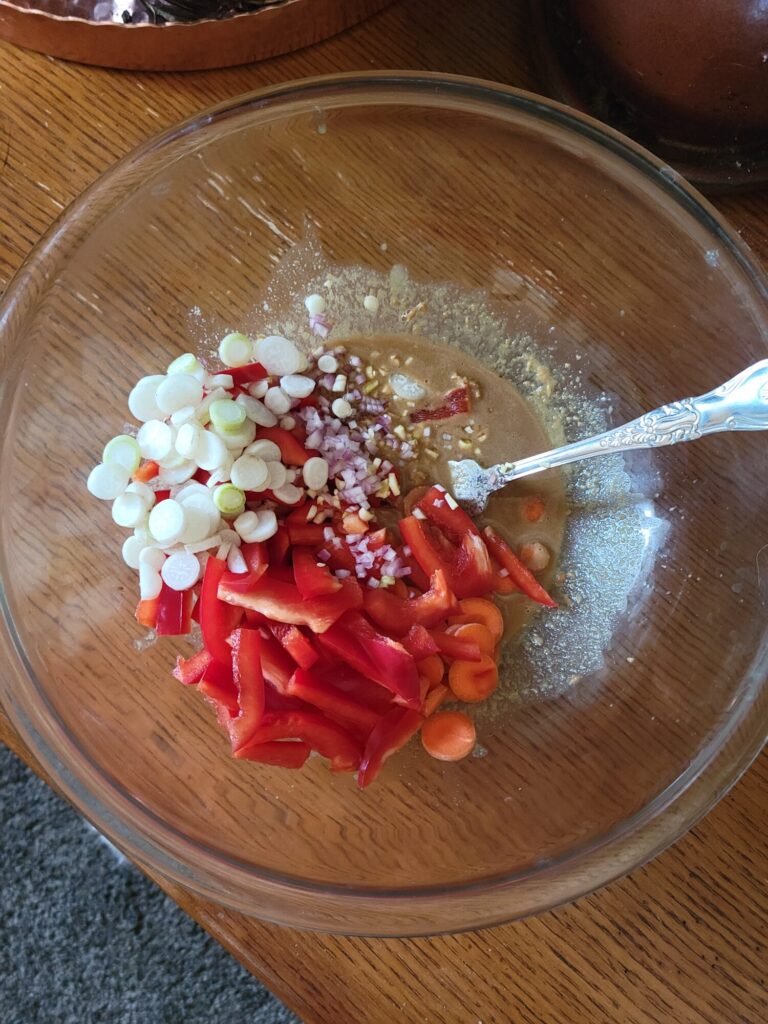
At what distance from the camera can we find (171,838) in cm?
91

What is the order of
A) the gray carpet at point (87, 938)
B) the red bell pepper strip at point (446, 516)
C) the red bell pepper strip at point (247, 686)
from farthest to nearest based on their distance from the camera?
the gray carpet at point (87, 938) → the red bell pepper strip at point (446, 516) → the red bell pepper strip at point (247, 686)

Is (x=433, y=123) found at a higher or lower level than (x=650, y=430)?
higher

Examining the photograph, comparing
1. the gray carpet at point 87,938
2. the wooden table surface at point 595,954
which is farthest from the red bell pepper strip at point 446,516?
the gray carpet at point 87,938

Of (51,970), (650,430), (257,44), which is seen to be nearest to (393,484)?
(650,430)

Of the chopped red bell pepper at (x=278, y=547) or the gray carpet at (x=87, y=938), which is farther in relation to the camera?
the gray carpet at (x=87, y=938)

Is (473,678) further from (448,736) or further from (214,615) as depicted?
(214,615)

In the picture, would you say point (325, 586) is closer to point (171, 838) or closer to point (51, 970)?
point (171, 838)

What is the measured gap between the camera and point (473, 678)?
36.8 inches

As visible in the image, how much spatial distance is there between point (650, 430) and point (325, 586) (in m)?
0.35

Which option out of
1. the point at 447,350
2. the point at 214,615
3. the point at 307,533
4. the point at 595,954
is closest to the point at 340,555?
the point at 307,533

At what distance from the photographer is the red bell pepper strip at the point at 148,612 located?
0.92 meters

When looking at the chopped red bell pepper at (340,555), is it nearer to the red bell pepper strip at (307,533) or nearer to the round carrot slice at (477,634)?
the red bell pepper strip at (307,533)

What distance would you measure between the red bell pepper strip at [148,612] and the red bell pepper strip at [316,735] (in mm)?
157

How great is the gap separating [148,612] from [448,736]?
329 millimetres
